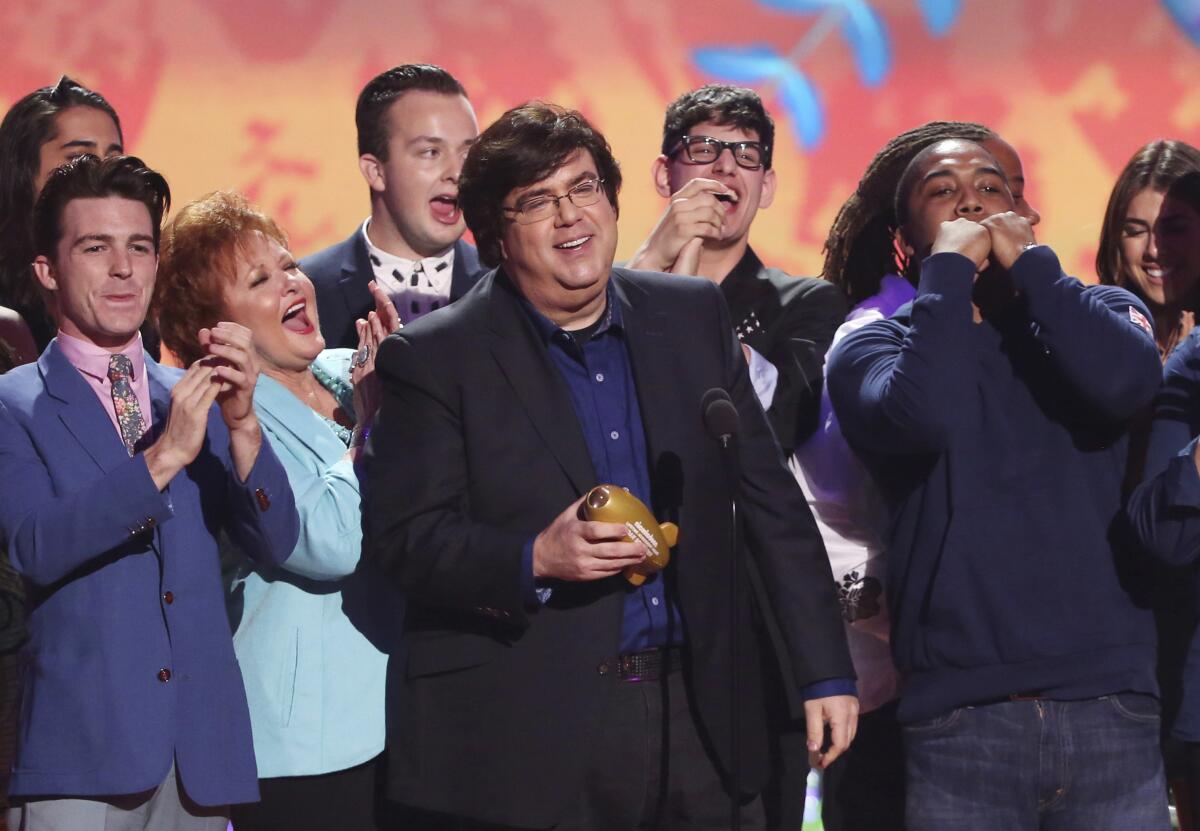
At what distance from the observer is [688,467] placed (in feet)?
8.84

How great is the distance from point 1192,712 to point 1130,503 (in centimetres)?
38

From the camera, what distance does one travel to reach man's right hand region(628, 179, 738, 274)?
345cm

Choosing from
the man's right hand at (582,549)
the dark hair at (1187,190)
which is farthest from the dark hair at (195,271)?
the dark hair at (1187,190)

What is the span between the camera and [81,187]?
2.88m

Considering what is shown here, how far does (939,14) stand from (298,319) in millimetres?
2664

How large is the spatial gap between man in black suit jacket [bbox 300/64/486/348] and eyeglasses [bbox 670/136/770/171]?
1.94ft

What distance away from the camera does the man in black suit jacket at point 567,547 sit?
2594mm

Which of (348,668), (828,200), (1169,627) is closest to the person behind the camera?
(348,668)

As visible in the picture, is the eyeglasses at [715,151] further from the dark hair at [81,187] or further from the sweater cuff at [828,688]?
the sweater cuff at [828,688]

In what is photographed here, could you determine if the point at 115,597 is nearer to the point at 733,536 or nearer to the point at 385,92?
the point at 733,536

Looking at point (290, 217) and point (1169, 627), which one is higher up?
point (290, 217)

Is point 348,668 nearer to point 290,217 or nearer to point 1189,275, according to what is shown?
point 1189,275

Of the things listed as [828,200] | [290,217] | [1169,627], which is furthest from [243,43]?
[1169,627]

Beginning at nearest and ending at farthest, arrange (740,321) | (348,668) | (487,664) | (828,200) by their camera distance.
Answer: (487,664), (348,668), (740,321), (828,200)
